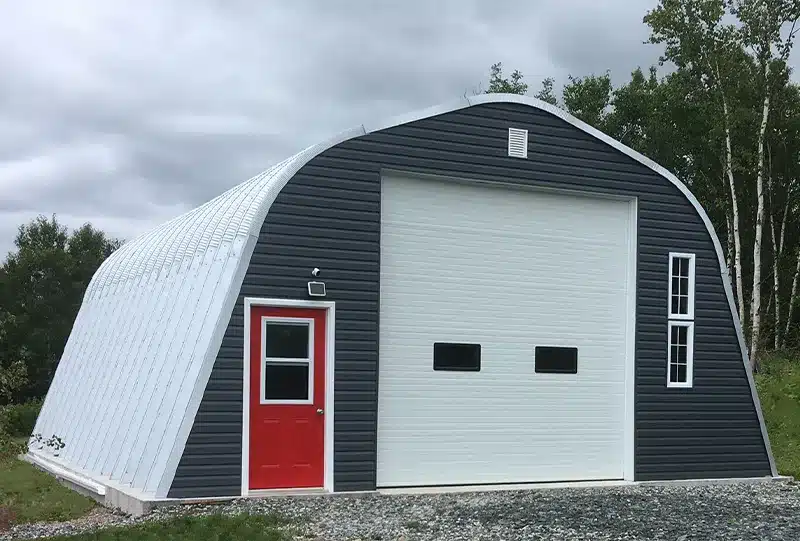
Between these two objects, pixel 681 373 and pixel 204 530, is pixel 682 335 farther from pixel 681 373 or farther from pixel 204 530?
pixel 204 530

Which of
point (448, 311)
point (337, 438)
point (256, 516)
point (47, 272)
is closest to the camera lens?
point (256, 516)

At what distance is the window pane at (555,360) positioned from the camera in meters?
12.6

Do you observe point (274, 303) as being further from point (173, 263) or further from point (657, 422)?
point (657, 422)

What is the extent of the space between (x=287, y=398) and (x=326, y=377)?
1.63 feet

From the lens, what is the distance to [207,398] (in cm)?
1015

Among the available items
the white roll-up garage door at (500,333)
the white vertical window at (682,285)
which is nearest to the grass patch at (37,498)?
the white roll-up garage door at (500,333)

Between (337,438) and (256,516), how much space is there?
189 centimetres

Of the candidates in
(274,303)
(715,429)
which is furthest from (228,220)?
(715,429)

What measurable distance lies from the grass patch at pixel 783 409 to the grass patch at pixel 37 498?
9882mm

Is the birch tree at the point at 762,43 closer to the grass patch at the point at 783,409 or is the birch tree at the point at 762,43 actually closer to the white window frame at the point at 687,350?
the grass patch at the point at 783,409

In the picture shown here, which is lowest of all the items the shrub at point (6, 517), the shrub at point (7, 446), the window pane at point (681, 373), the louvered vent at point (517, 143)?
the shrub at point (6, 517)

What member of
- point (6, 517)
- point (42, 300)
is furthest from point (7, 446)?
point (42, 300)

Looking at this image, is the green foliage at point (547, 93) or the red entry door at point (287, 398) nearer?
the red entry door at point (287, 398)

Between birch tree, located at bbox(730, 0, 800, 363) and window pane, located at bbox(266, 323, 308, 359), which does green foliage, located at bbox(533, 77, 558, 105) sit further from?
window pane, located at bbox(266, 323, 308, 359)
